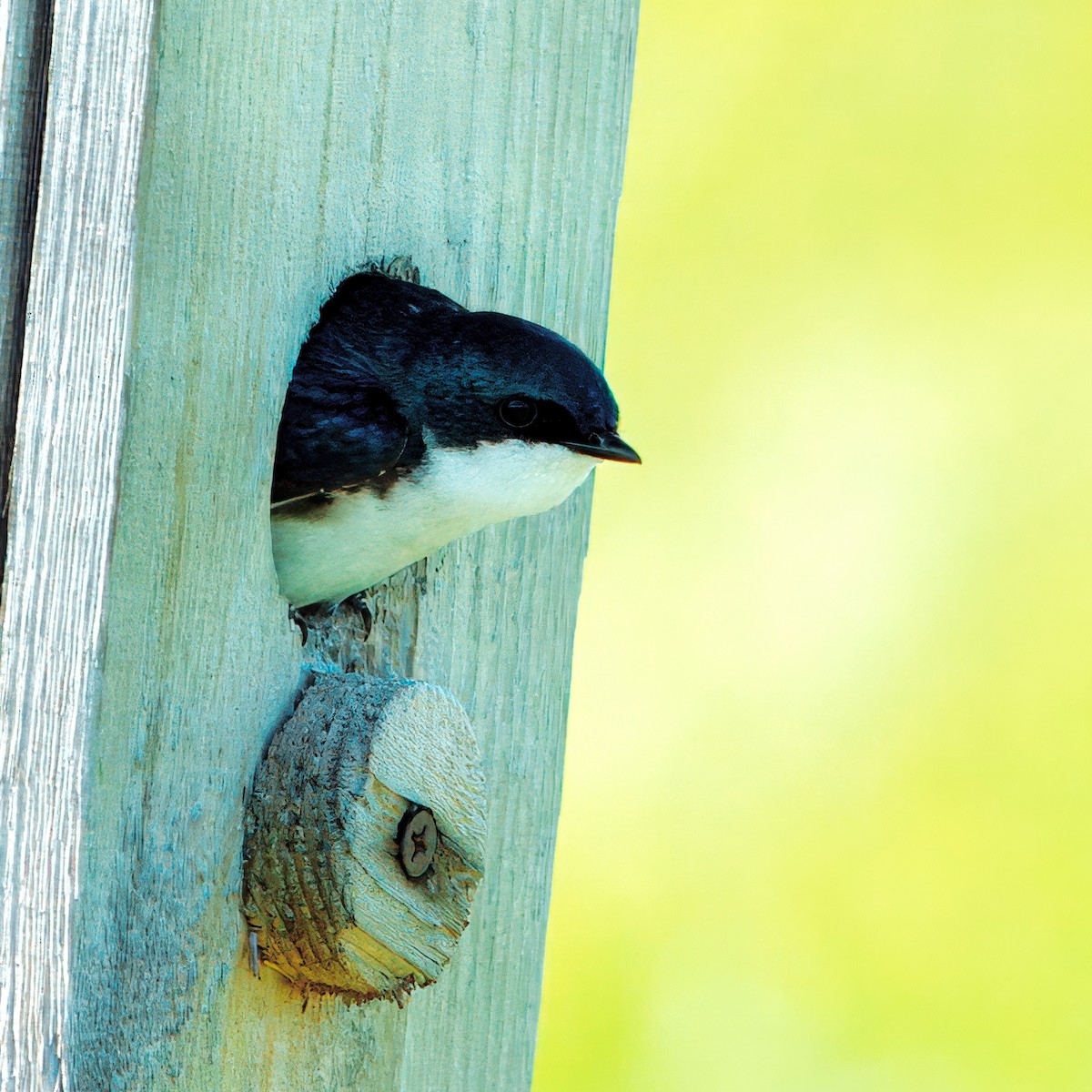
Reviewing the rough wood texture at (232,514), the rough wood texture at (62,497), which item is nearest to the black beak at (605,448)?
the rough wood texture at (232,514)

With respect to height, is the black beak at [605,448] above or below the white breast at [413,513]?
above

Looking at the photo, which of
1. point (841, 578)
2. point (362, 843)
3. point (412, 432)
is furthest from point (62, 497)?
point (841, 578)

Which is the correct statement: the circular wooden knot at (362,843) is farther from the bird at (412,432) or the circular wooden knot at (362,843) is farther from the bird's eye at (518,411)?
the bird's eye at (518,411)

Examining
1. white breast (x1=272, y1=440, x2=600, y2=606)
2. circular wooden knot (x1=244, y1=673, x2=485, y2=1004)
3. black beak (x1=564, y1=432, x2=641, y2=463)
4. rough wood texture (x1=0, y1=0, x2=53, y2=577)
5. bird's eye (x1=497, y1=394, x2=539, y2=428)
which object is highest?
rough wood texture (x1=0, y1=0, x2=53, y2=577)

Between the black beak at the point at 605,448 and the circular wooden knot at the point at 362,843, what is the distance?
263 millimetres

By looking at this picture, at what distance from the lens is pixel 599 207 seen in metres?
1.81

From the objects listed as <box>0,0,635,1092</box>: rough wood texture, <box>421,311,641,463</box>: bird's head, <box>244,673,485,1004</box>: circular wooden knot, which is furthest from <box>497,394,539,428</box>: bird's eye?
<box>244,673,485,1004</box>: circular wooden knot

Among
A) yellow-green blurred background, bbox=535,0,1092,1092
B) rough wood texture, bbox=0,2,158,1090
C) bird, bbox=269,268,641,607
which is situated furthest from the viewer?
yellow-green blurred background, bbox=535,0,1092,1092

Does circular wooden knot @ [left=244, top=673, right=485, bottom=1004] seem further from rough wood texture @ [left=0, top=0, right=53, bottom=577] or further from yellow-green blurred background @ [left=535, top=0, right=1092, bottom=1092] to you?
yellow-green blurred background @ [left=535, top=0, right=1092, bottom=1092]

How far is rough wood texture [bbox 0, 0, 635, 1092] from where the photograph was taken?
3.94ft

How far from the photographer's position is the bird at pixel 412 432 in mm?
1530

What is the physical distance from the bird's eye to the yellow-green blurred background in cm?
174

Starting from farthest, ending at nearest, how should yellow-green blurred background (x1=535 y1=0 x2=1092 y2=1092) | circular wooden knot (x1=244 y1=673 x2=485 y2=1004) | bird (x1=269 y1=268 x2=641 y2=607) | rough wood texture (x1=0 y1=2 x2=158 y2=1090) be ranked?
yellow-green blurred background (x1=535 y1=0 x2=1092 y2=1092), bird (x1=269 y1=268 x2=641 y2=607), circular wooden knot (x1=244 y1=673 x2=485 y2=1004), rough wood texture (x1=0 y1=2 x2=158 y2=1090)

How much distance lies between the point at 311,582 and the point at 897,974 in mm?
1948
